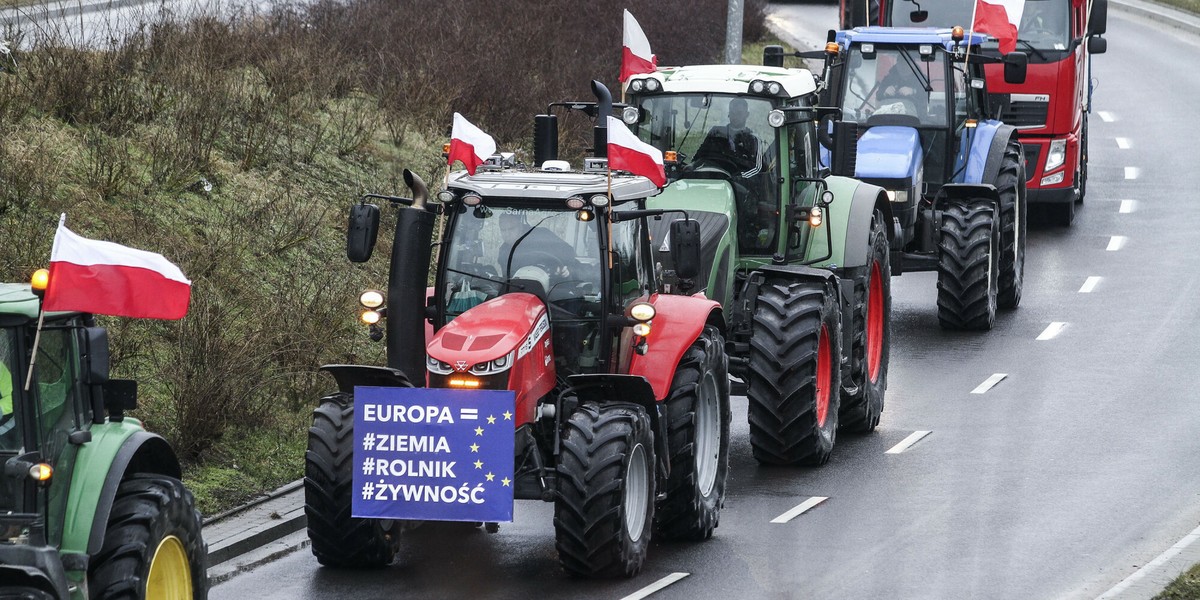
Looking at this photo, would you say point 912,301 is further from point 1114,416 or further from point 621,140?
point 621,140

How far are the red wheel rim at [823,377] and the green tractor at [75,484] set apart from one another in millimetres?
6815

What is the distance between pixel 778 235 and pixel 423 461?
Result: 5348 millimetres

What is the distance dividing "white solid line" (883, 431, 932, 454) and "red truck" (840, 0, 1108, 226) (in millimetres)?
10541

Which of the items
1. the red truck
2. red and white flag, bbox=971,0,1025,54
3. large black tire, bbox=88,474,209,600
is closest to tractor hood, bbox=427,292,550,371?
large black tire, bbox=88,474,209,600

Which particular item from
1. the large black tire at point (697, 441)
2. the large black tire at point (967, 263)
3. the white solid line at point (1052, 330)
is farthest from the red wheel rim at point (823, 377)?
the white solid line at point (1052, 330)

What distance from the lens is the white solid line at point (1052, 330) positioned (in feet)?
65.1

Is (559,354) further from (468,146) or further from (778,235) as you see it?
(778,235)

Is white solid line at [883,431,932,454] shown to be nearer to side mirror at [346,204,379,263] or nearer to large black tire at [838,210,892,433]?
large black tire at [838,210,892,433]

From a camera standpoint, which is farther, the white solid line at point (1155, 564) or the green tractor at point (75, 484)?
the white solid line at point (1155, 564)

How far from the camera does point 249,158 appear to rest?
62.9ft

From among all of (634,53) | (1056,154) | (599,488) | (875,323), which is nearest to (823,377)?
(875,323)

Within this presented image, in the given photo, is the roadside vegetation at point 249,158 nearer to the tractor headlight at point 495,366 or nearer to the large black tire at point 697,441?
the tractor headlight at point 495,366

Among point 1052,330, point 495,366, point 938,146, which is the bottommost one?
point 1052,330

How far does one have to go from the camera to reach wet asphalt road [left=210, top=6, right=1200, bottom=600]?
11.5 m
